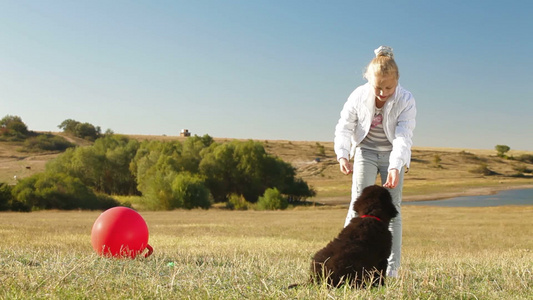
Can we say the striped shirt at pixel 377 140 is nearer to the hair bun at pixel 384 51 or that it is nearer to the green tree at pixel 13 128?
the hair bun at pixel 384 51

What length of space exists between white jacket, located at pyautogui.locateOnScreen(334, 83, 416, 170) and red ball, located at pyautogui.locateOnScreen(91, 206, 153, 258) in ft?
11.6

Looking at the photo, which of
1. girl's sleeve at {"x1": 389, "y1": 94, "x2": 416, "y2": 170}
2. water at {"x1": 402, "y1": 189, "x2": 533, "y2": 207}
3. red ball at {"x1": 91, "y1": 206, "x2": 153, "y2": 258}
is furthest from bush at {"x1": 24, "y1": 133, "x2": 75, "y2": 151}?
girl's sleeve at {"x1": 389, "y1": 94, "x2": 416, "y2": 170}

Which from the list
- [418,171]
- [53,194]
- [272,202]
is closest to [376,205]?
[53,194]

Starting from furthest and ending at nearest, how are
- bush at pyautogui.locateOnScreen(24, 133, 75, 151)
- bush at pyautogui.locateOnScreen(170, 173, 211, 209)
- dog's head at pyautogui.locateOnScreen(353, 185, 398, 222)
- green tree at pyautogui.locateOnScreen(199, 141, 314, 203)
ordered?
bush at pyautogui.locateOnScreen(24, 133, 75, 151) → green tree at pyautogui.locateOnScreen(199, 141, 314, 203) → bush at pyautogui.locateOnScreen(170, 173, 211, 209) → dog's head at pyautogui.locateOnScreen(353, 185, 398, 222)

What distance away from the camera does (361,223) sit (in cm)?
493

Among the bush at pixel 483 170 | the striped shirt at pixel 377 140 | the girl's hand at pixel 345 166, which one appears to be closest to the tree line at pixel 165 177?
the bush at pixel 483 170

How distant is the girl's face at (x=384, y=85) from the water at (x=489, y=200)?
53008 millimetres

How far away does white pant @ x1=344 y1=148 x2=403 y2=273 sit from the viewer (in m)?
6.06

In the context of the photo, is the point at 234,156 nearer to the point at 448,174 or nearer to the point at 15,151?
the point at 15,151

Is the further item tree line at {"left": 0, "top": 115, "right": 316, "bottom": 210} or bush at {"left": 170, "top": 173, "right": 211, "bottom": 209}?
bush at {"left": 170, "top": 173, "right": 211, "bottom": 209}

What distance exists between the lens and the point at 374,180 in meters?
6.24

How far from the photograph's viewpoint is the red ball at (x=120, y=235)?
24.8 feet

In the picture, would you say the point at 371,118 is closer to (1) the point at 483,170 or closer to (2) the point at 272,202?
(2) the point at 272,202

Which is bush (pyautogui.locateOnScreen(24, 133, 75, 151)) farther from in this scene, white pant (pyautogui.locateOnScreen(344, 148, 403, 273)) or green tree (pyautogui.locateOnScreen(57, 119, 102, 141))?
white pant (pyautogui.locateOnScreen(344, 148, 403, 273))
